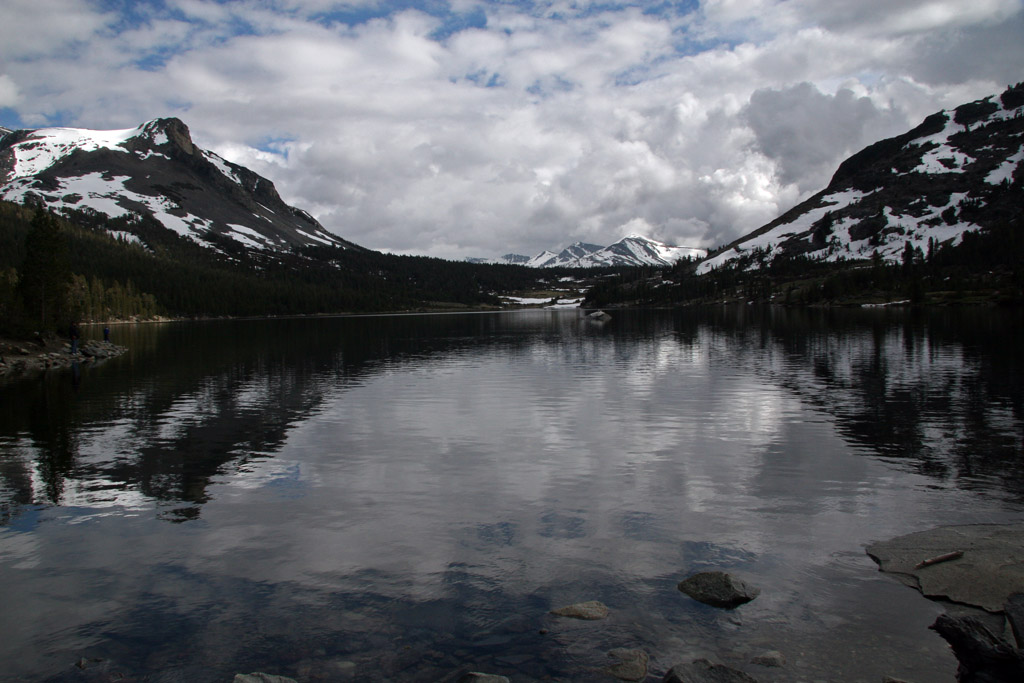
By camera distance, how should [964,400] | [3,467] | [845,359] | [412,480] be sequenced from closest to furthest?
1. [412,480]
2. [3,467]
3. [964,400]
4. [845,359]

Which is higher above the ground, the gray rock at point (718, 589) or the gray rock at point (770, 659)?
the gray rock at point (718, 589)

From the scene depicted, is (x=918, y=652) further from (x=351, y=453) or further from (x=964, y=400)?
(x=964, y=400)

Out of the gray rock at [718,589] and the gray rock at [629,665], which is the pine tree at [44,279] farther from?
the gray rock at [629,665]

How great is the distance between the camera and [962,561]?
14.3 meters

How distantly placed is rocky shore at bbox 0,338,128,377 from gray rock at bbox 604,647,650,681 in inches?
2593

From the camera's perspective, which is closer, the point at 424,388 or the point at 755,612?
the point at 755,612

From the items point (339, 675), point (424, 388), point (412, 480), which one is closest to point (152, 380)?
point (424, 388)

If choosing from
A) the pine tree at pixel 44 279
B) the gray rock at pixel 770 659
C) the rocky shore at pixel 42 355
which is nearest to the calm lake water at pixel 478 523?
the gray rock at pixel 770 659

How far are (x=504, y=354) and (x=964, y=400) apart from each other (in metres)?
48.3

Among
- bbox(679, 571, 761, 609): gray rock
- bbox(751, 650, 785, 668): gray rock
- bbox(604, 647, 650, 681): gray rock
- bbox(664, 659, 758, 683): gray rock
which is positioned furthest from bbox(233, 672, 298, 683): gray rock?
bbox(679, 571, 761, 609): gray rock

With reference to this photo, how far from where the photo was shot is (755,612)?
12742 millimetres

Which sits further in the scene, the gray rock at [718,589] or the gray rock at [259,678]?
the gray rock at [718,589]

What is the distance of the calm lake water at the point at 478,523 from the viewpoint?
1167 centimetres

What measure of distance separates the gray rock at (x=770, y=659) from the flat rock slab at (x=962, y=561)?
181 inches
